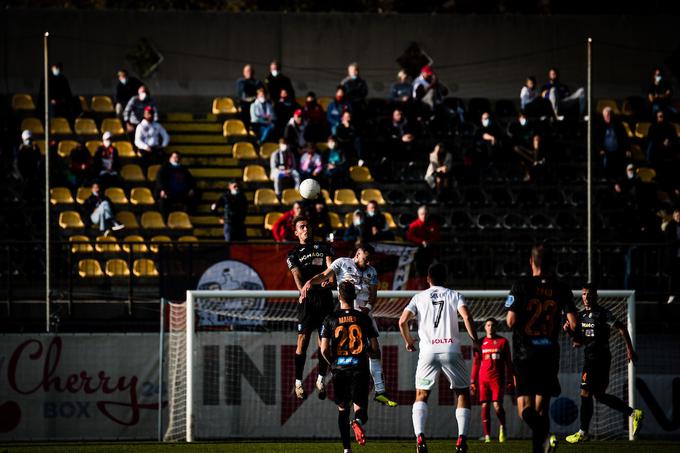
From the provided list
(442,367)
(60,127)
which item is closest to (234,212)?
(60,127)

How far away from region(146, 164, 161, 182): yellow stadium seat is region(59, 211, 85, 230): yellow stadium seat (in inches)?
85.7

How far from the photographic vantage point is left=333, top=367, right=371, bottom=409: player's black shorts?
42.9 feet

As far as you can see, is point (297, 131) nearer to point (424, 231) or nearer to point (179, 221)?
point (179, 221)

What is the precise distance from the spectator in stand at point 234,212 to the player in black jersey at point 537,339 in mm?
12167

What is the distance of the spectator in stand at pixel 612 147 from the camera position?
88.5 ft

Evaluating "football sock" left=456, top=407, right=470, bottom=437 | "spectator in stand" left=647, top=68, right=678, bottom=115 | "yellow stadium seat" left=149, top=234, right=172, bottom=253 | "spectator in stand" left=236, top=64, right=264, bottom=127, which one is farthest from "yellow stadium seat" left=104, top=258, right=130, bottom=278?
"spectator in stand" left=647, top=68, right=678, bottom=115

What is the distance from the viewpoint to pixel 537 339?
477 inches

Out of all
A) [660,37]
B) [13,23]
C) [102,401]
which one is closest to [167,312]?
[102,401]

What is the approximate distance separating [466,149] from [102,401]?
11.7 meters

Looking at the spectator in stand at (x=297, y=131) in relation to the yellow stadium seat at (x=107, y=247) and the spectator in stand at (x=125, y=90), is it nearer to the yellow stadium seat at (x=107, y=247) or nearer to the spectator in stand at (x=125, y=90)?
the spectator in stand at (x=125, y=90)

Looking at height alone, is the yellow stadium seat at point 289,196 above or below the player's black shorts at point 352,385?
above

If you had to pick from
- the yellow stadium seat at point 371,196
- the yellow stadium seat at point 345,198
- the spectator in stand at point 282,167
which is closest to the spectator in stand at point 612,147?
the yellow stadium seat at point 371,196

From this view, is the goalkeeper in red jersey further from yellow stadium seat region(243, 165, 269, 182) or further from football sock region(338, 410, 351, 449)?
yellow stadium seat region(243, 165, 269, 182)

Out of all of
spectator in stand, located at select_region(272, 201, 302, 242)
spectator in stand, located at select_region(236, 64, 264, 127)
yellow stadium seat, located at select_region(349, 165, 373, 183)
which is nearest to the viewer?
spectator in stand, located at select_region(272, 201, 302, 242)
